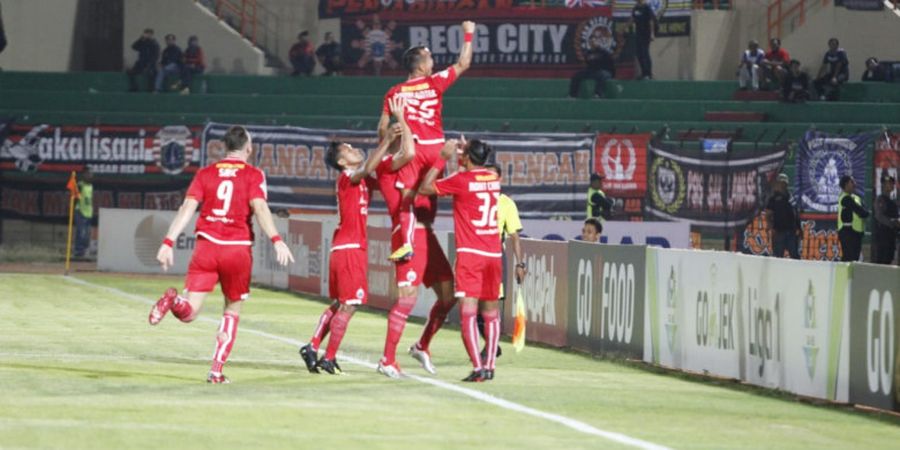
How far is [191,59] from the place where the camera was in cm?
4556

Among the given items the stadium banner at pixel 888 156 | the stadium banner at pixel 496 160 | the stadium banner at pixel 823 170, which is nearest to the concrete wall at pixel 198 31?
the stadium banner at pixel 496 160

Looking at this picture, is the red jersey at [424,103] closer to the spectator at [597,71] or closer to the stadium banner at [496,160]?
the stadium banner at [496,160]

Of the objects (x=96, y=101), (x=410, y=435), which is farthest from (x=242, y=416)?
(x=96, y=101)

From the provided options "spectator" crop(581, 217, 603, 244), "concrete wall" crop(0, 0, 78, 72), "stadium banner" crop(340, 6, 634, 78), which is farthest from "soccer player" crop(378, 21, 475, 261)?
"concrete wall" crop(0, 0, 78, 72)

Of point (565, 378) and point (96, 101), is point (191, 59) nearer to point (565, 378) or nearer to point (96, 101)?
point (96, 101)

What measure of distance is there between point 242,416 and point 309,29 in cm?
3815

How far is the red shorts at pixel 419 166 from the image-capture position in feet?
50.8

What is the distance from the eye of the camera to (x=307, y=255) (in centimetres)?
3259

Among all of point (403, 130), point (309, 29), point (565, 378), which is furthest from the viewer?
point (309, 29)

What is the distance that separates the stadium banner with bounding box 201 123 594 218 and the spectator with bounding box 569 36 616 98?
20.4 feet

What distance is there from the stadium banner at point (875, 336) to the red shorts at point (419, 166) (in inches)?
145

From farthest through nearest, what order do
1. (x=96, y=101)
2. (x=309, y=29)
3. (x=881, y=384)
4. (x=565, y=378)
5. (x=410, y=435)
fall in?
(x=309, y=29) < (x=96, y=101) < (x=565, y=378) < (x=881, y=384) < (x=410, y=435)

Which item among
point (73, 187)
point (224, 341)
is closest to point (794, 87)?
point (73, 187)

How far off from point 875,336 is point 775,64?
30.8 m
